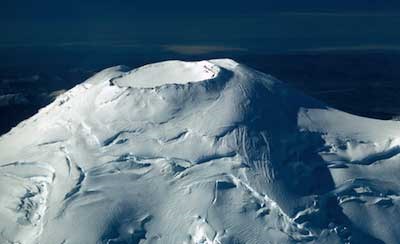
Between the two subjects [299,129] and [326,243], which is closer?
[326,243]

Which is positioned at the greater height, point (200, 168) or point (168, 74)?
point (168, 74)

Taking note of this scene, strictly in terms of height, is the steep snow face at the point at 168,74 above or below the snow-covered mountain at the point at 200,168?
above

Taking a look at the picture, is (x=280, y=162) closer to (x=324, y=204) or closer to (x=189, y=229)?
(x=324, y=204)

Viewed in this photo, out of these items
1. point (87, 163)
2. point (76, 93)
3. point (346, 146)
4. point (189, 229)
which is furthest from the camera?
point (76, 93)

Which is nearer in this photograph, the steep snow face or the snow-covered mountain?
the snow-covered mountain

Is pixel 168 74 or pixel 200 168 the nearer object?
pixel 200 168

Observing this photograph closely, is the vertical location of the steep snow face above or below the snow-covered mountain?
above

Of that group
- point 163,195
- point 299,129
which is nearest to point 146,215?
point 163,195

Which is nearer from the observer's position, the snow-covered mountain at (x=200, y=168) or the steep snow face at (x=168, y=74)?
the snow-covered mountain at (x=200, y=168)
